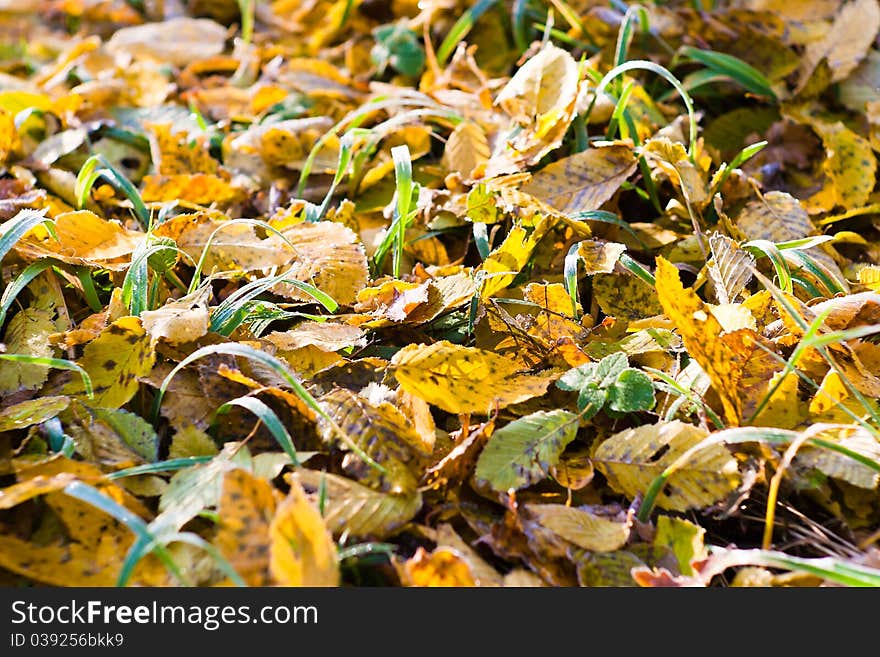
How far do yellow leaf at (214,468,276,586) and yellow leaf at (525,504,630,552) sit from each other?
297 mm

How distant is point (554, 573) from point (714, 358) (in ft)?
1.07

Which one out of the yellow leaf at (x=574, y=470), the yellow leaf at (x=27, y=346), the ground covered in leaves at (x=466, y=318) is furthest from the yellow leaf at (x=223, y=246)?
the yellow leaf at (x=574, y=470)

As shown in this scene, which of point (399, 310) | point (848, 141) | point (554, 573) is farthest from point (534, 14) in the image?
point (554, 573)

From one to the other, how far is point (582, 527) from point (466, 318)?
1.29 feet

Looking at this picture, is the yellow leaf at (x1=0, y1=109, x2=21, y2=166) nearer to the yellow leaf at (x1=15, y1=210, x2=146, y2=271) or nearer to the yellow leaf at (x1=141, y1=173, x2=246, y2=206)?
the yellow leaf at (x1=141, y1=173, x2=246, y2=206)

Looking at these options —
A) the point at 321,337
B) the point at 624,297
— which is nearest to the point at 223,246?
the point at 321,337

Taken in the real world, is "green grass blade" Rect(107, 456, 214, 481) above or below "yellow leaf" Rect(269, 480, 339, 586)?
below

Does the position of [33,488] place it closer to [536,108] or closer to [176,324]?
[176,324]

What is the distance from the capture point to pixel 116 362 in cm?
110

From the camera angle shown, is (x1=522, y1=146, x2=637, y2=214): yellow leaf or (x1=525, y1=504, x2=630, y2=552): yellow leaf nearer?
(x1=525, y1=504, x2=630, y2=552): yellow leaf

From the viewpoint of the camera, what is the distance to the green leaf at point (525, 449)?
96 cm

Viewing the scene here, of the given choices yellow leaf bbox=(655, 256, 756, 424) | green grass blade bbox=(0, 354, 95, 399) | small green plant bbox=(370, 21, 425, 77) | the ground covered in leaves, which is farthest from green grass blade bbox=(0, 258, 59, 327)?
small green plant bbox=(370, 21, 425, 77)

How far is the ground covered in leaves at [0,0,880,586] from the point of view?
0.92m

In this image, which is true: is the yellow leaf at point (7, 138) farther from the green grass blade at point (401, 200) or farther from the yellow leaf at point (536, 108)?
the yellow leaf at point (536, 108)
